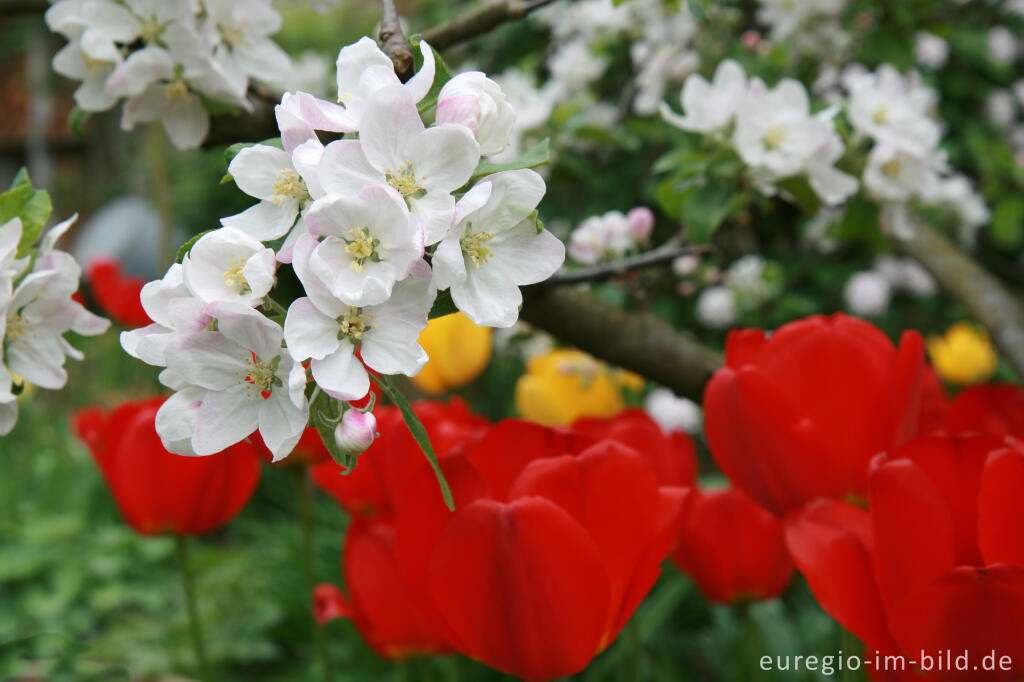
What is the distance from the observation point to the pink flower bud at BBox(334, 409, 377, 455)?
0.38m

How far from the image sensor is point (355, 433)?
38 centimetres

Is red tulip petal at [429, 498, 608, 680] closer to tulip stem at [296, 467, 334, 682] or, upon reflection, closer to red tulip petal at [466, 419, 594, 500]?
red tulip petal at [466, 419, 594, 500]

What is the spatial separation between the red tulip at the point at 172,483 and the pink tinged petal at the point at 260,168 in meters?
0.43

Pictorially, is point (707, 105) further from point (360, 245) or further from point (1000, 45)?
point (1000, 45)

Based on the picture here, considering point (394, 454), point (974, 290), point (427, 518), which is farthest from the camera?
point (974, 290)

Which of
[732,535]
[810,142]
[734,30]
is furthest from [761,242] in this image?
[732,535]

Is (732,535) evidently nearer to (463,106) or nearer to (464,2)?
(463,106)

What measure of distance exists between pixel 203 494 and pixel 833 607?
570mm

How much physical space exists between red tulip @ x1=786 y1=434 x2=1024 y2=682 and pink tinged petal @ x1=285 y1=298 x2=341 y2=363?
0.88ft

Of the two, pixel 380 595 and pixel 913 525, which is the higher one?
pixel 913 525

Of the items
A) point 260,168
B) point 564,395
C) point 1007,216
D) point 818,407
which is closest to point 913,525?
point 818,407

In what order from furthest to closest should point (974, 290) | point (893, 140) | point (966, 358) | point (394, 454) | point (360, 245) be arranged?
point (966, 358) < point (974, 290) < point (893, 140) < point (394, 454) < point (360, 245)

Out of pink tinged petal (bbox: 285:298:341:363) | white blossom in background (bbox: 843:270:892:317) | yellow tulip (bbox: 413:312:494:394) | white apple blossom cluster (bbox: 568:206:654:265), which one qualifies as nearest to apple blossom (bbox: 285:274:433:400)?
pink tinged petal (bbox: 285:298:341:363)

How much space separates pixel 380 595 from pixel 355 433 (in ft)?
1.05
